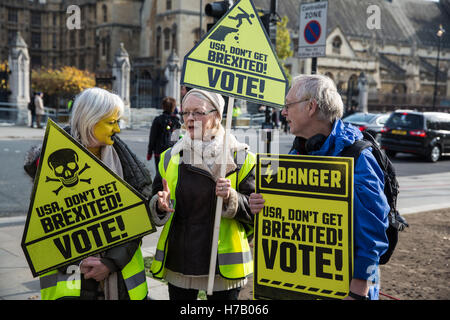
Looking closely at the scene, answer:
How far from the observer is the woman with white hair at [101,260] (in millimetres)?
2705

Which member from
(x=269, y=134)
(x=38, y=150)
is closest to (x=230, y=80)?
(x=38, y=150)

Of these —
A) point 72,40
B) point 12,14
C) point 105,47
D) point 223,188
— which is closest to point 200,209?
point 223,188

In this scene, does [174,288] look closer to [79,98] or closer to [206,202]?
[206,202]

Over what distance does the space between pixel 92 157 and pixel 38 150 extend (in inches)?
15.8

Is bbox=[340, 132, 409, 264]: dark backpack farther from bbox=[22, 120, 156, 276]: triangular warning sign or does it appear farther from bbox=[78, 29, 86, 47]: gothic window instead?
bbox=[78, 29, 86, 47]: gothic window

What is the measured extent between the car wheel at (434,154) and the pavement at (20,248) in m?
5.23

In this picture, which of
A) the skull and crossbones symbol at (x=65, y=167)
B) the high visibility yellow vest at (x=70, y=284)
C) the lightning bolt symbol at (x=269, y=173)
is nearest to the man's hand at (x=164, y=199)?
the high visibility yellow vest at (x=70, y=284)

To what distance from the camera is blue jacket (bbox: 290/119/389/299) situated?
244cm

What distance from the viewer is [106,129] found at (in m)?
2.79

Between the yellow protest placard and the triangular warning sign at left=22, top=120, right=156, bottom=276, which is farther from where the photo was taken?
the triangular warning sign at left=22, top=120, right=156, bottom=276

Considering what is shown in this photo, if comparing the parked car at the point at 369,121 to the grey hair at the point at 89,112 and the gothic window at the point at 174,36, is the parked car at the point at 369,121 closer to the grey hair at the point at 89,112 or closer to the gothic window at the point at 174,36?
the grey hair at the point at 89,112

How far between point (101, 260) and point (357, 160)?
56.9 inches

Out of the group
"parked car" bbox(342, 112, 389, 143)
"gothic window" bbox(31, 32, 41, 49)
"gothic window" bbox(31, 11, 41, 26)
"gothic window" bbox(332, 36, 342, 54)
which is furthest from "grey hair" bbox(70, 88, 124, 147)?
"gothic window" bbox(31, 11, 41, 26)

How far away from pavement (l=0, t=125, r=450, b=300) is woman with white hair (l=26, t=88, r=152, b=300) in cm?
192
